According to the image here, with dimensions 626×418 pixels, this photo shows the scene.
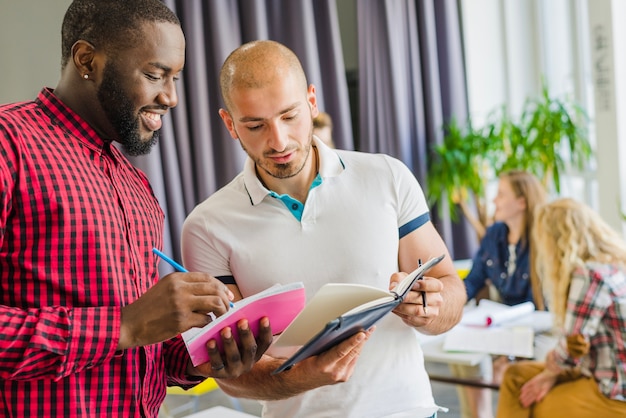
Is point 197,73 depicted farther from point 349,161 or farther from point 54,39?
point 349,161

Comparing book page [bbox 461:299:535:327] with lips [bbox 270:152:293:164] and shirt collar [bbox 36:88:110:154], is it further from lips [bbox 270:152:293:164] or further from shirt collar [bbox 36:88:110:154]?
shirt collar [bbox 36:88:110:154]

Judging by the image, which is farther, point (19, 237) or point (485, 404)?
point (485, 404)

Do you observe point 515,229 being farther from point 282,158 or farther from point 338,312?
point 338,312

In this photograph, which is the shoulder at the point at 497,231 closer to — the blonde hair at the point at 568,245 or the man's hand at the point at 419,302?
the blonde hair at the point at 568,245

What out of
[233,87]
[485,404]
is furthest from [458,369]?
[233,87]

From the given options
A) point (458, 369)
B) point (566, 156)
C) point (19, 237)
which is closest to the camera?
point (19, 237)

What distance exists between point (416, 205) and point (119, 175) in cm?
72

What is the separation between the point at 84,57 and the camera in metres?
1.49

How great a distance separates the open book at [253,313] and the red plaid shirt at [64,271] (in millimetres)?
128

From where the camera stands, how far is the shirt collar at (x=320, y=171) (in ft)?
6.05

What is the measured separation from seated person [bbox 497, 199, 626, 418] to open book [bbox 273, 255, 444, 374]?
165 centimetres

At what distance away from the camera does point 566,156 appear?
5.68 m

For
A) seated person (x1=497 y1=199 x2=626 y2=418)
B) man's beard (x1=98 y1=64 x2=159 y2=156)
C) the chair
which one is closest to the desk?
seated person (x1=497 y1=199 x2=626 y2=418)

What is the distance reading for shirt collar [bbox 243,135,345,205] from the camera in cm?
184
